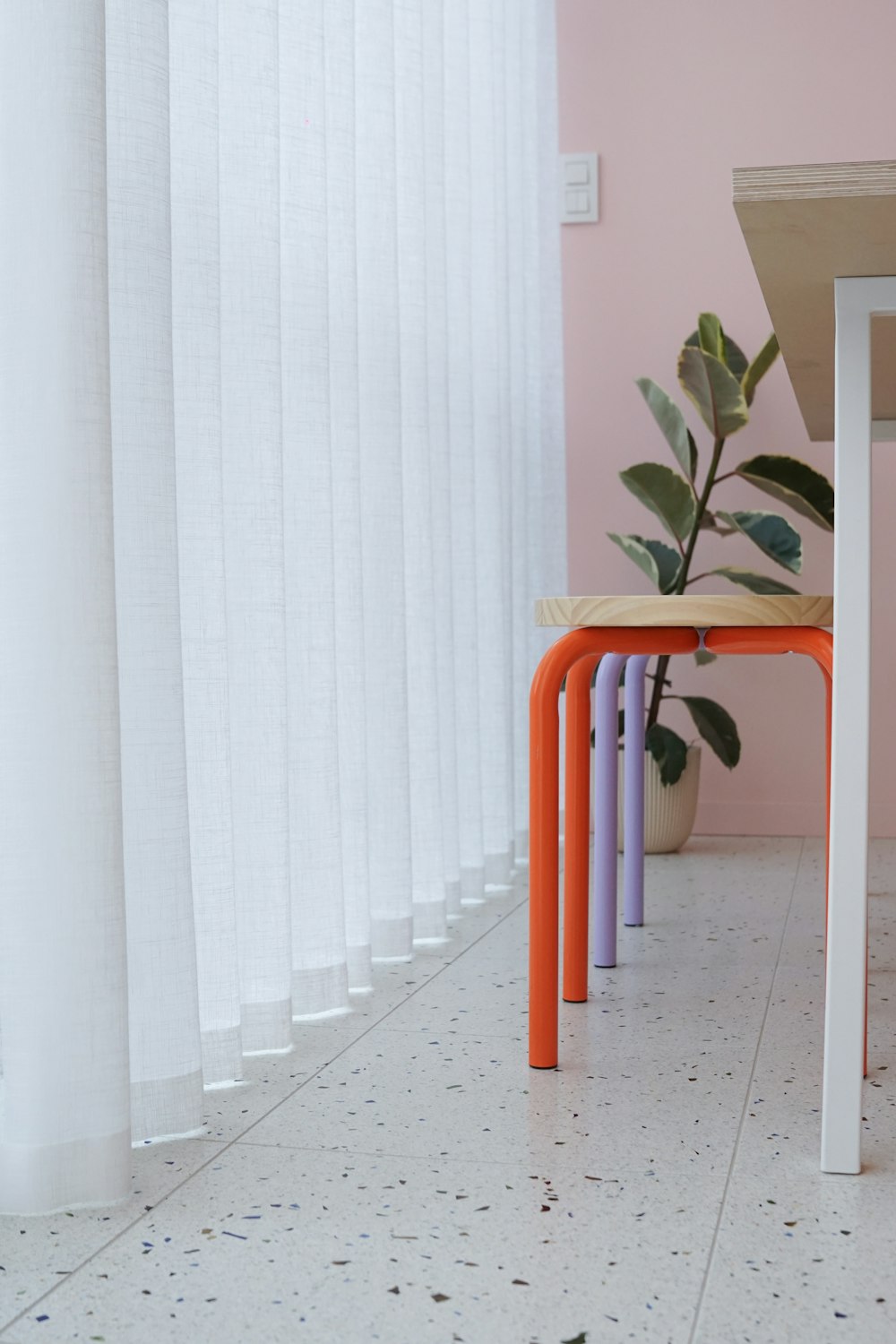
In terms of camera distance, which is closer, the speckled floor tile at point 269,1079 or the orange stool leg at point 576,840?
the speckled floor tile at point 269,1079

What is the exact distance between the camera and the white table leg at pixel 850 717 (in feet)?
3.36

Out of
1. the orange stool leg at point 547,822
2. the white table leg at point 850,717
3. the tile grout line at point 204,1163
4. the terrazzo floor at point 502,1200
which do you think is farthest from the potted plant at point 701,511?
the white table leg at point 850,717

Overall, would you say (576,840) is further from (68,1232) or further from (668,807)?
(668,807)

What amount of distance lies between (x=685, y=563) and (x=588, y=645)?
1.26 meters

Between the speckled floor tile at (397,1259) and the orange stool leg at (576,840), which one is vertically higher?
the orange stool leg at (576,840)

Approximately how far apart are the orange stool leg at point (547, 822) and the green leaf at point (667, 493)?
1.21 meters

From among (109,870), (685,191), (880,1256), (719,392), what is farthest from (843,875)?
(685,191)

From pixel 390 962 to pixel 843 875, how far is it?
0.85 metres

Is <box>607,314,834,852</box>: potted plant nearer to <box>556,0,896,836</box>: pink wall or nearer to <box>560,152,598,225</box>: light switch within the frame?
<box>556,0,896,836</box>: pink wall

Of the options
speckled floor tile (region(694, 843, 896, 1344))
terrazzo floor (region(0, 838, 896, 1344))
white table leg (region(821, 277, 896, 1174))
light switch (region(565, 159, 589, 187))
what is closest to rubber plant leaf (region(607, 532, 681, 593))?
light switch (region(565, 159, 589, 187))

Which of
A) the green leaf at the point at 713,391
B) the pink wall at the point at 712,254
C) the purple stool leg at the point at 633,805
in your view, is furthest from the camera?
the pink wall at the point at 712,254

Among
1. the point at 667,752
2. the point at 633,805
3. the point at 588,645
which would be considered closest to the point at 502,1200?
the point at 588,645

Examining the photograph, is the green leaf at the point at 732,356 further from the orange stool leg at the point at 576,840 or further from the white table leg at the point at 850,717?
the white table leg at the point at 850,717

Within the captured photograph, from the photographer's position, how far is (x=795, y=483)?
95.8 inches
